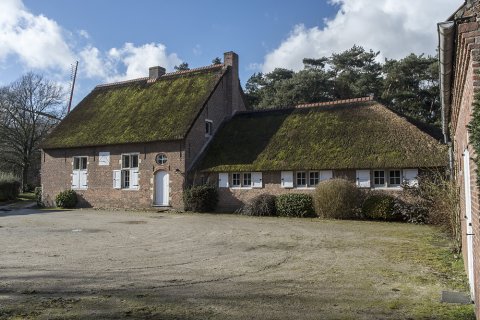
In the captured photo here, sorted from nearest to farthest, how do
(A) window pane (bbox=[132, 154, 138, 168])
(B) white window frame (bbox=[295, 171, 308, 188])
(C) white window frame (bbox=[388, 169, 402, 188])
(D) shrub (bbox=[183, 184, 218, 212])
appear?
(C) white window frame (bbox=[388, 169, 402, 188]) → (B) white window frame (bbox=[295, 171, 308, 188]) → (D) shrub (bbox=[183, 184, 218, 212]) → (A) window pane (bbox=[132, 154, 138, 168])

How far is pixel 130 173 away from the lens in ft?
83.1

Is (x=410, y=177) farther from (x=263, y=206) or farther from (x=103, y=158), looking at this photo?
(x=103, y=158)

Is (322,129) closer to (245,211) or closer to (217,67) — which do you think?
(245,211)

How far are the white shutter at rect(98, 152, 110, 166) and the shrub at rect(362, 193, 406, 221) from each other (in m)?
15.8

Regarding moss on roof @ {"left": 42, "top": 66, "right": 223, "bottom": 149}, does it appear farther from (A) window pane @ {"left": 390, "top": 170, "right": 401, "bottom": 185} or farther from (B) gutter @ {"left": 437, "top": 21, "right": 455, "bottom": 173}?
(B) gutter @ {"left": 437, "top": 21, "right": 455, "bottom": 173}

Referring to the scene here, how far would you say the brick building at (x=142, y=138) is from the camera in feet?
79.0

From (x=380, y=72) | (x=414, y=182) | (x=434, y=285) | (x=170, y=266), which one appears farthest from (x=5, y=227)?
(x=380, y=72)

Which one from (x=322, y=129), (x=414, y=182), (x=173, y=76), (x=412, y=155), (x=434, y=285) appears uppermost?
(x=173, y=76)

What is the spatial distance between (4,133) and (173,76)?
19761 mm

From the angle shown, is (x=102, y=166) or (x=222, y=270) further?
(x=102, y=166)

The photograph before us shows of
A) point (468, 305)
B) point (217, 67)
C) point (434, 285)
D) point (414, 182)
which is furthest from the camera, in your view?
point (217, 67)

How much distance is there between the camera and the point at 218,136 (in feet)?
84.1

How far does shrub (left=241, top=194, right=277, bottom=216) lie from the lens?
20547 millimetres

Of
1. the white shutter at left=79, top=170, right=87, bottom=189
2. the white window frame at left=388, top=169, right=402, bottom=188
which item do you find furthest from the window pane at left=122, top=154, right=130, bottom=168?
the white window frame at left=388, top=169, right=402, bottom=188
